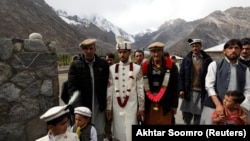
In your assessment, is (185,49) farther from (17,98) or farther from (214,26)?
(17,98)

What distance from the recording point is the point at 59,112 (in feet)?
7.92

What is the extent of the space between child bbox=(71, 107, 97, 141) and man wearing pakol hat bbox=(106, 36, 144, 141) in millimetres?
450

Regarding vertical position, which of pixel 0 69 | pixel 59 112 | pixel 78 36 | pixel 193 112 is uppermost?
pixel 78 36

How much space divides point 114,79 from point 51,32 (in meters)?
54.9

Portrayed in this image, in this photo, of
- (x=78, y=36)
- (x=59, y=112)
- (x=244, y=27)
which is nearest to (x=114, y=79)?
(x=59, y=112)

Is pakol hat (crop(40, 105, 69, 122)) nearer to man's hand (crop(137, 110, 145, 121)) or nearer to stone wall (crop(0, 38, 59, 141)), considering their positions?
man's hand (crop(137, 110, 145, 121))

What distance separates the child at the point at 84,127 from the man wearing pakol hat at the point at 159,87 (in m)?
0.74

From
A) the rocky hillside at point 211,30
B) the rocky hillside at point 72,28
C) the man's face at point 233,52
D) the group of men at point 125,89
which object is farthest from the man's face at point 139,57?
the rocky hillside at point 211,30

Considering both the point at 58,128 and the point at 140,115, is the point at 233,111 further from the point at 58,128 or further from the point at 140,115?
the point at 58,128

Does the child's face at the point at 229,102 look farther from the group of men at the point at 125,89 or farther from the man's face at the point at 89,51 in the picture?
the man's face at the point at 89,51

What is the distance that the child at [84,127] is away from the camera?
304 cm

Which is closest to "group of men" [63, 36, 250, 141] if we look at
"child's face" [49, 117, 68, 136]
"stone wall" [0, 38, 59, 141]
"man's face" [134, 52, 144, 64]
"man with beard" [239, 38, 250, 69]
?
"man with beard" [239, 38, 250, 69]

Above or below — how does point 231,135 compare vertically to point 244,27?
below

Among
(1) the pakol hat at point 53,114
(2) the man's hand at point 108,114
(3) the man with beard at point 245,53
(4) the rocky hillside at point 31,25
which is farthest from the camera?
(4) the rocky hillside at point 31,25
